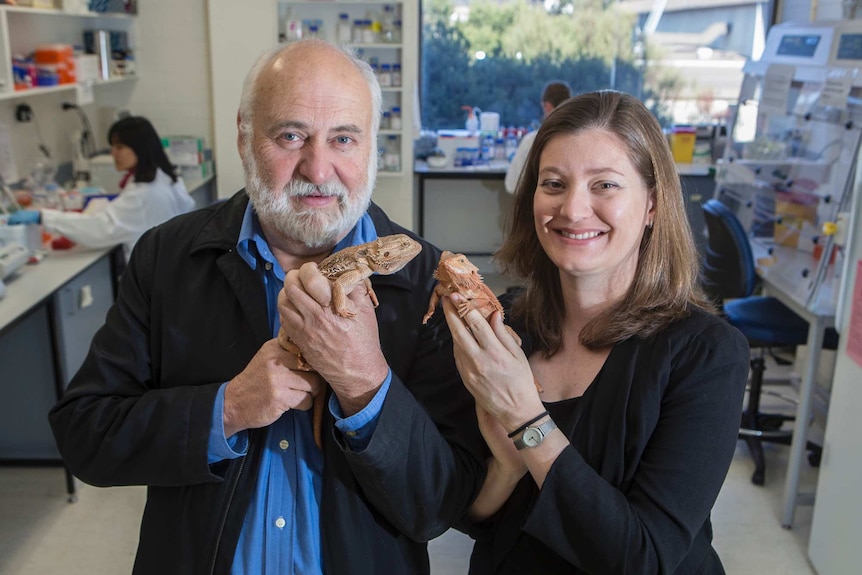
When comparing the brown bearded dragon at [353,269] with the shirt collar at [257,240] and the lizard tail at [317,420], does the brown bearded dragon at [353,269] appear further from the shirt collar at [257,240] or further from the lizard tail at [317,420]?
the shirt collar at [257,240]

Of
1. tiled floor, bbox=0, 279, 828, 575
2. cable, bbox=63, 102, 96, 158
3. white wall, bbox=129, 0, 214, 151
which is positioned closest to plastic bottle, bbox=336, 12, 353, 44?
white wall, bbox=129, 0, 214, 151

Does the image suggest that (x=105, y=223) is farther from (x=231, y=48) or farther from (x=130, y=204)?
(x=231, y=48)

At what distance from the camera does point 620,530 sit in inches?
52.4

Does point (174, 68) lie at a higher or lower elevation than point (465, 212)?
higher

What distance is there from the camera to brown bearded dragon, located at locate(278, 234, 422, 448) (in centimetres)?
130

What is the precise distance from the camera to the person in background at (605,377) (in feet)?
4.45

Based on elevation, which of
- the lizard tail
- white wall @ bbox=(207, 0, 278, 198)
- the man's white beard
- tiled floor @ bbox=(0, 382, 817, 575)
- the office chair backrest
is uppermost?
white wall @ bbox=(207, 0, 278, 198)

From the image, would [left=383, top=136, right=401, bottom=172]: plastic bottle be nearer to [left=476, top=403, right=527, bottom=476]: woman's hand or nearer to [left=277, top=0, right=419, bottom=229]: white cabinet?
[left=277, top=0, right=419, bottom=229]: white cabinet

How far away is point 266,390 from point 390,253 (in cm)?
32

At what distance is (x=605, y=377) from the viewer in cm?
149

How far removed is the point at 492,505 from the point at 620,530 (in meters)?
0.27

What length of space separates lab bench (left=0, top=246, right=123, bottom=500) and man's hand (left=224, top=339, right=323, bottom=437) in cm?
232

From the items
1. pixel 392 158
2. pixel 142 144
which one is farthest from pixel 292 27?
pixel 142 144

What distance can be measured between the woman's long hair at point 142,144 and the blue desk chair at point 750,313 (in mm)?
3027
